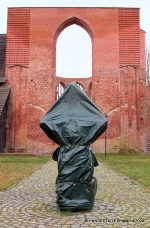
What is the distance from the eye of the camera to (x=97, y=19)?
893 inches

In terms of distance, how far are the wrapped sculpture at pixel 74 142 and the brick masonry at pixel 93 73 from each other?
1638cm

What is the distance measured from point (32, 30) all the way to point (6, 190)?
18.0 meters

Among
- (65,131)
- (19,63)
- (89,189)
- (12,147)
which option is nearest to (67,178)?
(89,189)

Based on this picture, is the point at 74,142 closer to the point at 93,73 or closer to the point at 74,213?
the point at 74,213

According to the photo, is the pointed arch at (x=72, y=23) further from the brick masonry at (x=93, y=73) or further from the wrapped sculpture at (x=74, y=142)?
the wrapped sculpture at (x=74, y=142)

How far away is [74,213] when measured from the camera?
14.7 ft

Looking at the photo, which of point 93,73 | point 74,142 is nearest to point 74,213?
point 74,142

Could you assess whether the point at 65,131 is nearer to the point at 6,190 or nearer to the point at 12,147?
the point at 6,190

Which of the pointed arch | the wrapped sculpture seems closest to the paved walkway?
the wrapped sculpture

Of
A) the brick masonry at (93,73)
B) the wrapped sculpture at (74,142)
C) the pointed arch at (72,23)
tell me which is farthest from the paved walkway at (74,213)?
the pointed arch at (72,23)

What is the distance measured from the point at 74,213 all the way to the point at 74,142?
112 centimetres

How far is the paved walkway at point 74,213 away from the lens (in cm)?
394

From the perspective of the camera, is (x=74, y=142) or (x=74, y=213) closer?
(x=74, y=213)

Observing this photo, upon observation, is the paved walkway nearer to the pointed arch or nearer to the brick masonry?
the brick masonry
